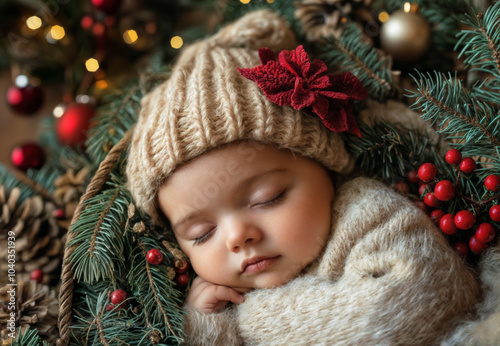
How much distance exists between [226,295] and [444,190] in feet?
1.90

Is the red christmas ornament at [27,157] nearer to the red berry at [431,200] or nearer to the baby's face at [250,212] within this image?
the baby's face at [250,212]

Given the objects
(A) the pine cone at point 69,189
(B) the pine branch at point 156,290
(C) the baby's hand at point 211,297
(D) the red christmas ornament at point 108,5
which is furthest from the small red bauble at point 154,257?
(D) the red christmas ornament at point 108,5

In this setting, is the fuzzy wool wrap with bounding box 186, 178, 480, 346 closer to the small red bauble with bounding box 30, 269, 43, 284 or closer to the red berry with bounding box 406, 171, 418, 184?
the red berry with bounding box 406, 171, 418, 184

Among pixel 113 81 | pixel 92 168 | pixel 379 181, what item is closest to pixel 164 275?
pixel 92 168

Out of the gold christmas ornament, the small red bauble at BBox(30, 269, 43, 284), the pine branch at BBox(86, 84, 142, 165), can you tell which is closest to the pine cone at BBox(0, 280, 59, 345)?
the small red bauble at BBox(30, 269, 43, 284)

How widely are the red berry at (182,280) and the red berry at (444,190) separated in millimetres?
662

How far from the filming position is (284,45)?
51.6 inches

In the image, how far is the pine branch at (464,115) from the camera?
99 cm

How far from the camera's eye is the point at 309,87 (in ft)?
3.51

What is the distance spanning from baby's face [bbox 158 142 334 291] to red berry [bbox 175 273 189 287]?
0.30 feet

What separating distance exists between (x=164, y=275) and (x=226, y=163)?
13.0 inches

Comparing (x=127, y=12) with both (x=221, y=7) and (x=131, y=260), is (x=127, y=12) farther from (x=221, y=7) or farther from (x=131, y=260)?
(x=131, y=260)

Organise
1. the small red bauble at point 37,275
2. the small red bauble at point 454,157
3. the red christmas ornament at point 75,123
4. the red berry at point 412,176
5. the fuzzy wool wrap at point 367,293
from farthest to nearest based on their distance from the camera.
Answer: the red christmas ornament at point 75,123 < the small red bauble at point 37,275 < the red berry at point 412,176 < the small red bauble at point 454,157 < the fuzzy wool wrap at point 367,293

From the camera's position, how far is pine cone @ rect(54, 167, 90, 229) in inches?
53.4
